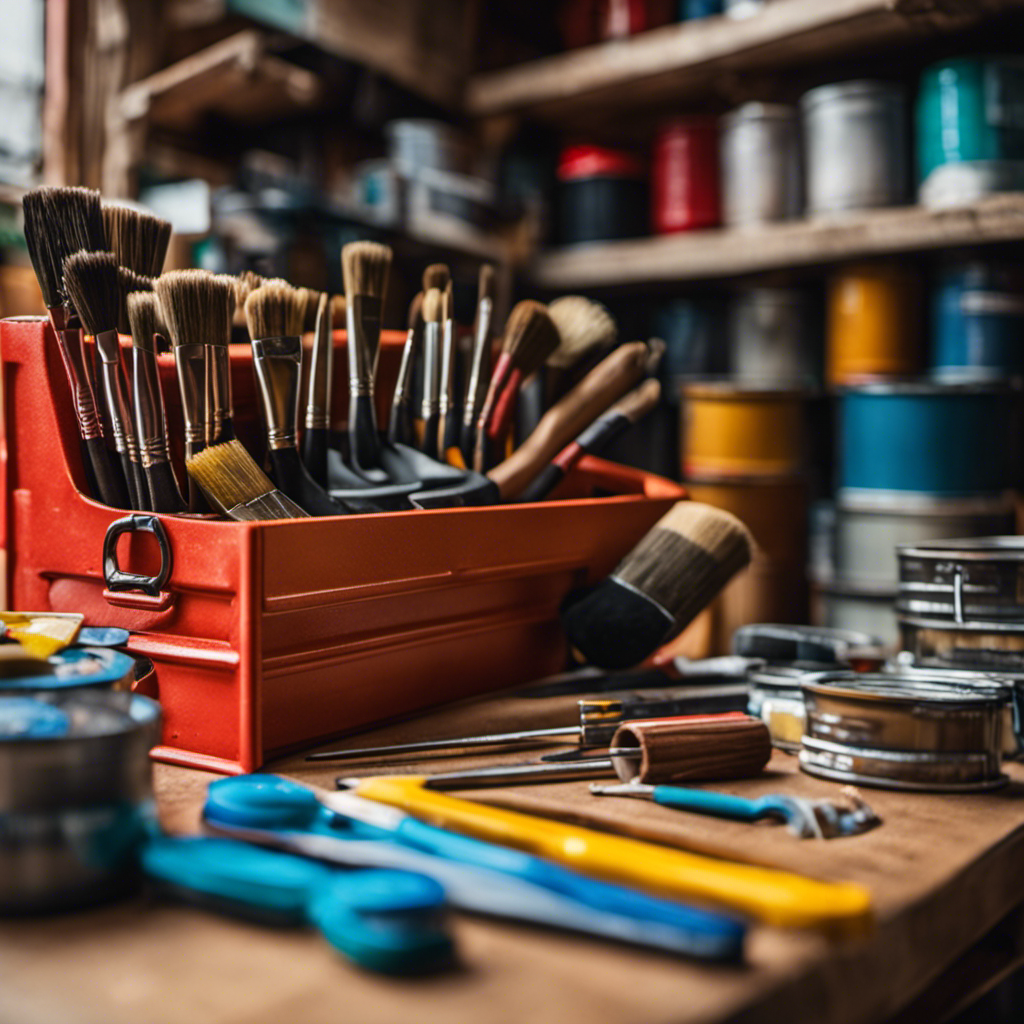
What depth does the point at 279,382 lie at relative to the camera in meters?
0.93

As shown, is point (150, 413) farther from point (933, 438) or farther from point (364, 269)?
point (933, 438)

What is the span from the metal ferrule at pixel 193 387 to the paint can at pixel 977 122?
161cm

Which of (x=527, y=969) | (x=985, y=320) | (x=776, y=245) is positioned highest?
(x=776, y=245)

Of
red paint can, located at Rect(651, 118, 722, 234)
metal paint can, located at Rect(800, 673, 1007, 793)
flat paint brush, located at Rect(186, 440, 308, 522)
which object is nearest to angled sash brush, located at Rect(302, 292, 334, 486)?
flat paint brush, located at Rect(186, 440, 308, 522)

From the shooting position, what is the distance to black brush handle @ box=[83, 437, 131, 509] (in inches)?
35.1

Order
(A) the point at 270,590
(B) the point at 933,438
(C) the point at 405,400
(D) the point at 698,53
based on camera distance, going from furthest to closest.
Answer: (D) the point at 698,53
(B) the point at 933,438
(C) the point at 405,400
(A) the point at 270,590

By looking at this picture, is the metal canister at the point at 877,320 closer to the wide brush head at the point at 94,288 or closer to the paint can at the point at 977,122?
the paint can at the point at 977,122

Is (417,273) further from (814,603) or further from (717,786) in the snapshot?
(717,786)

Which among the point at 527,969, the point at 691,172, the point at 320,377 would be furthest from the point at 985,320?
the point at 527,969

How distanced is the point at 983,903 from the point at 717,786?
8.0 inches

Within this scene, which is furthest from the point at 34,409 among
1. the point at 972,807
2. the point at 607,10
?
the point at 607,10

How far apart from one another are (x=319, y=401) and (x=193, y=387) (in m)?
0.15

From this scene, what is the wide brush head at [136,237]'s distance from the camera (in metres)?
0.96

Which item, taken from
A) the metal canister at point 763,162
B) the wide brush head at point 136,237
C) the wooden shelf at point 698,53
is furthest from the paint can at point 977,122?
the wide brush head at point 136,237
